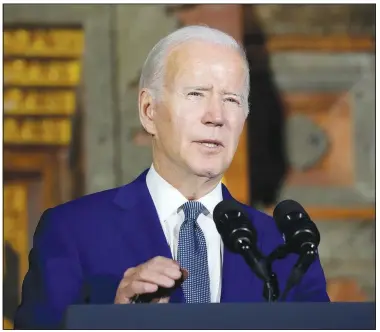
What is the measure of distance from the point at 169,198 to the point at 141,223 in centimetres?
10

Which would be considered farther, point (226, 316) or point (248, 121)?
point (248, 121)

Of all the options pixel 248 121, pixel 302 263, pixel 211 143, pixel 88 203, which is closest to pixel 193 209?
pixel 211 143

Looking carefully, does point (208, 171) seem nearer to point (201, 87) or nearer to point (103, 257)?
→ point (201, 87)

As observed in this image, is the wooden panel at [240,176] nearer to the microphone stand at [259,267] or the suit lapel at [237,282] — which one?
the suit lapel at [237,282]

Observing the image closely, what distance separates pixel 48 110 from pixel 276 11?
1022mm

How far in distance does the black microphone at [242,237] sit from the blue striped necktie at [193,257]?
30 centimetres

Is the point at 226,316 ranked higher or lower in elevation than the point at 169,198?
lower

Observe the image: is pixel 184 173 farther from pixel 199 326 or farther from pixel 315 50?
pixel 315 50

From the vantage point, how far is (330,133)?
4.78 meters

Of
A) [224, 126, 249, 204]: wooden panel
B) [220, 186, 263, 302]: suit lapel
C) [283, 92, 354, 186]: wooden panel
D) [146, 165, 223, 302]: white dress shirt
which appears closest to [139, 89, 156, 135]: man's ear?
[146, 165, 223, 302]: white dress shirt

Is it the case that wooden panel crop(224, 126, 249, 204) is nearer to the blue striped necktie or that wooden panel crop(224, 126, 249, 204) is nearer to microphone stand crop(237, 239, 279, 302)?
the blue striped necktie

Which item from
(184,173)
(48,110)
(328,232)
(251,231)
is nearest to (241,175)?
(328,232)

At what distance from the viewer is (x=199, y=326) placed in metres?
2.47

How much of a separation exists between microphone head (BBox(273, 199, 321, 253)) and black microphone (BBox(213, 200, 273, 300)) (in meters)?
0.08
